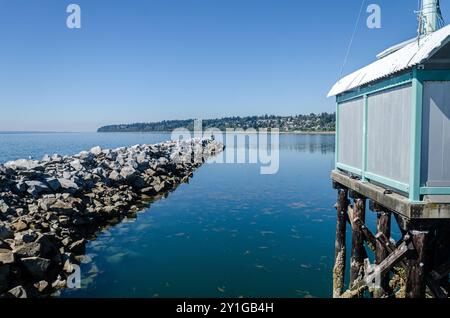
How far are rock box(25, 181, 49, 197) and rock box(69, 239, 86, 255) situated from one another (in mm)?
3774

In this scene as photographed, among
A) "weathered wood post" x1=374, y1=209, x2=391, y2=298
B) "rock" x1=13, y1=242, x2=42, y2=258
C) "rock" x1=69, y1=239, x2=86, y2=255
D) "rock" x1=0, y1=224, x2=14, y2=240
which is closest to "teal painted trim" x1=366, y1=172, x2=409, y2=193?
"weathered wood post" x1=374, y1=209, x2=391, y2=298

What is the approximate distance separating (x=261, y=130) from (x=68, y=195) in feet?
534

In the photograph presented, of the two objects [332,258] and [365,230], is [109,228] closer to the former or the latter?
[332,258]

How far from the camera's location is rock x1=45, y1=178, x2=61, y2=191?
15820 mm

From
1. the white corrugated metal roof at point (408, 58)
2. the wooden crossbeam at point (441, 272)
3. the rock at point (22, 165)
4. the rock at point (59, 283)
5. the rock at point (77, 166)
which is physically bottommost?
the rock at point (59, 283)

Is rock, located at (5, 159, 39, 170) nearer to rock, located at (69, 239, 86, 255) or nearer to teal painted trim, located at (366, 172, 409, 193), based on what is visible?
rock, located at (69, 239, 86, 255)

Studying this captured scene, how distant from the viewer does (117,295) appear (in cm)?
966

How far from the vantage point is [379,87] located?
605 cm

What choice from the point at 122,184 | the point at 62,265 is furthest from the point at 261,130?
the point at 62,265

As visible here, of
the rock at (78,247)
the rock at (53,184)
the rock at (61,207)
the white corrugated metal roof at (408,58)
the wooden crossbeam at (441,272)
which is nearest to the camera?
the white corrugated metal roof at (408,58)

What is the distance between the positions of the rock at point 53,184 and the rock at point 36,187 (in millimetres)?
277

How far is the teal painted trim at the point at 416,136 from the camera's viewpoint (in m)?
4.98

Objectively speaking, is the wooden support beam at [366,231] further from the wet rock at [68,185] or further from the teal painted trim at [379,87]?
the wet rock at [68,185]

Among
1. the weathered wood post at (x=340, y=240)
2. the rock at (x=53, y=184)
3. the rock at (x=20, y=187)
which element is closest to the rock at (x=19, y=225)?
the rock at (x=20, y=187)
